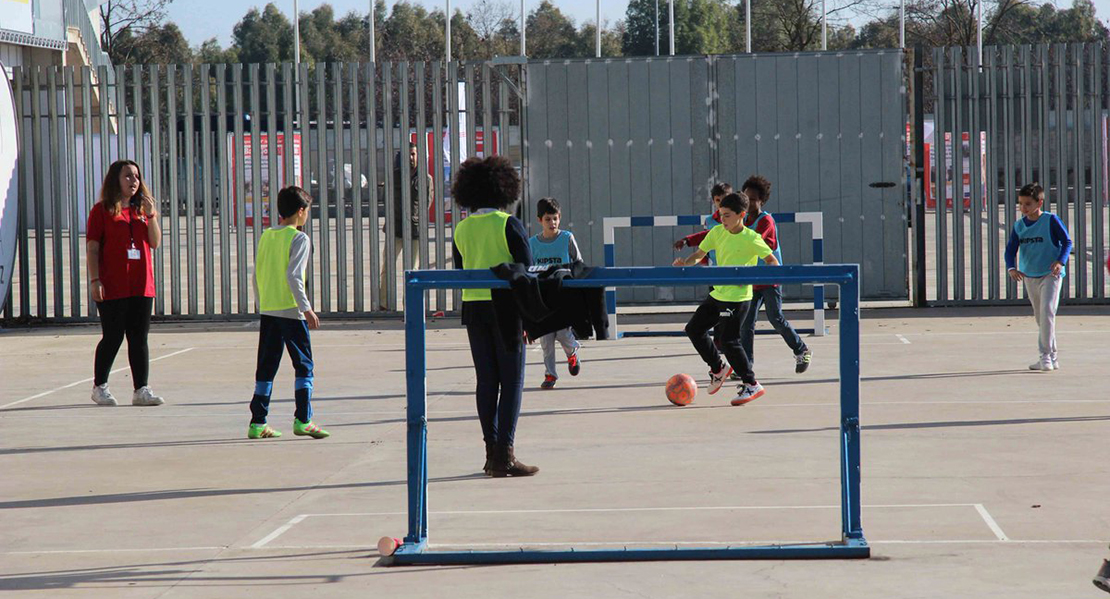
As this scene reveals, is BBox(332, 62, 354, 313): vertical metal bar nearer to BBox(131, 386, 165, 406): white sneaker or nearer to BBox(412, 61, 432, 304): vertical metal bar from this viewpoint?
BBox(412, 61, 432, 304): vertical metal bar

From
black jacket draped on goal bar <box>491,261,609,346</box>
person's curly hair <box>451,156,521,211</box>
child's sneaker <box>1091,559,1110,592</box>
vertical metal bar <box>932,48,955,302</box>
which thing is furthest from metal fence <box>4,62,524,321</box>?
child's sneaker <box>1091,559,1110,592</box>

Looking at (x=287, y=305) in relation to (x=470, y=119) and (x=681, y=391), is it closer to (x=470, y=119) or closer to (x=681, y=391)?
(x=681, y=391)

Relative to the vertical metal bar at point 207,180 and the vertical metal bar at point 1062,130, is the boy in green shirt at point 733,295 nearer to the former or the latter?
the vertical metal bar at point 1062,130

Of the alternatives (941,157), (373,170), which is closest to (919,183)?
(941,157)

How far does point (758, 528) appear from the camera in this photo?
600 cm

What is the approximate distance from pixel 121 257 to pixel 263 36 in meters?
84.5

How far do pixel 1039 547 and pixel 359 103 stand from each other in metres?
11.6

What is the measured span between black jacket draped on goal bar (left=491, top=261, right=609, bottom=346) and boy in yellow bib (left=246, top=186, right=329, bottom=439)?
2811 mm

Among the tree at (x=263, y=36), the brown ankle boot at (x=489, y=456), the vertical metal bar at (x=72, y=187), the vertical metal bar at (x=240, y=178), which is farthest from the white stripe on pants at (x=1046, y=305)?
the tree at (x=263, y=36)

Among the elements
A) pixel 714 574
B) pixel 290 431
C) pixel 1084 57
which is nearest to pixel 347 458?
pixel 290 431

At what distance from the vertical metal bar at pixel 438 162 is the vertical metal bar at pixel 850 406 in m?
10.5

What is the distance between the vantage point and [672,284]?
5559mm

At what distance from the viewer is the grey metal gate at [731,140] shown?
16.4m

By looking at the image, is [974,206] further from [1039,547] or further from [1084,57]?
[1039,547]
